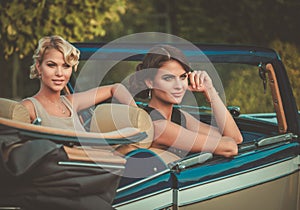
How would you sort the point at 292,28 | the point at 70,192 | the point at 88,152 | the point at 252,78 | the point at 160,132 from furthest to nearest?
the point at 292,28
the point at 252,78
the point at 160,132
the point at 88,152
the point at 70,192

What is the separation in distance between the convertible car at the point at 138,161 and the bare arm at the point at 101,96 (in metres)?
0.12

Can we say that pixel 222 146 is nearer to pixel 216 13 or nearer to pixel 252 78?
pixel 252 78

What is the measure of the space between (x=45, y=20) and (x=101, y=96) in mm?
4718

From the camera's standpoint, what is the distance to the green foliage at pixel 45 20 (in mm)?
7660

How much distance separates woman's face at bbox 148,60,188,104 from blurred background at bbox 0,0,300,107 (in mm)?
4680

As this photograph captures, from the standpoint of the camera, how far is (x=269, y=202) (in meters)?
3.38

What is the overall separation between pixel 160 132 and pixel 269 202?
74 cm

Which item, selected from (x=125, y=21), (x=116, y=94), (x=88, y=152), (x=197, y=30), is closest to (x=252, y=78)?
(x=197, y=30)

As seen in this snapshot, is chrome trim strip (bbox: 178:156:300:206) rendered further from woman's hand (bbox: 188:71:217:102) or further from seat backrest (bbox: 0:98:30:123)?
seat backrest (bbox: 0:98:30:123)

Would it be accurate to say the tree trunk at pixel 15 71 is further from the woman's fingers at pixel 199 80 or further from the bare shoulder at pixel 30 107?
the bare shoulder at pixel 30 107

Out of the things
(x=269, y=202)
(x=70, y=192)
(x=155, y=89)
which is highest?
(x=155, y=89)

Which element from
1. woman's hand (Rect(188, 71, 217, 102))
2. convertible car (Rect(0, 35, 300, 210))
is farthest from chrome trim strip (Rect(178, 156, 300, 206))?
woman's hand (Rect(188, 71, 217, 102))

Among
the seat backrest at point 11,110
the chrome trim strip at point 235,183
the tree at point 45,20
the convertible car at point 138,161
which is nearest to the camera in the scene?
the convertible car at point 138,161

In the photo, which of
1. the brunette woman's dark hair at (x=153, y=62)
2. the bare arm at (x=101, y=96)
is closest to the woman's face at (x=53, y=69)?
the bare arm at (x=101, y=96)
